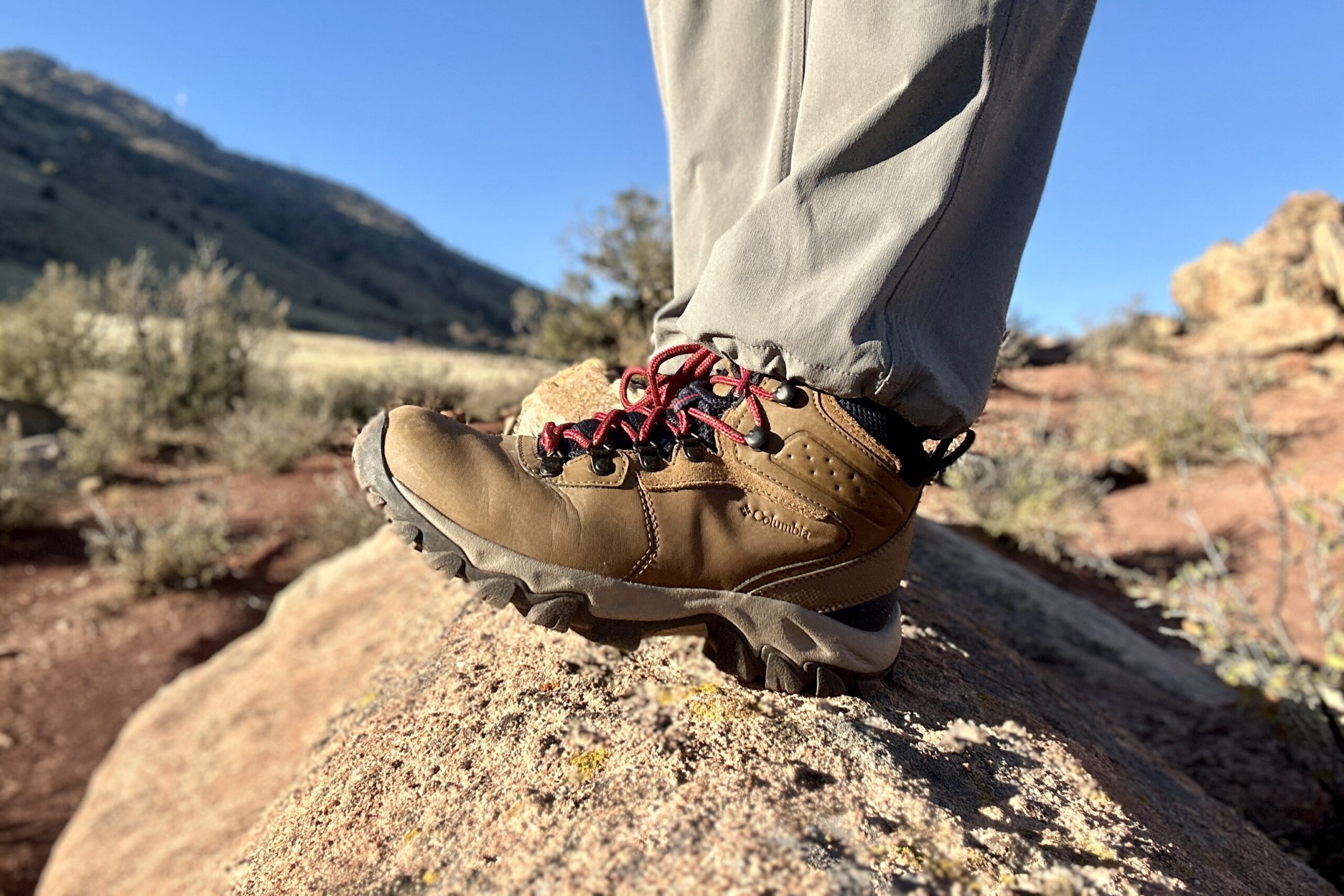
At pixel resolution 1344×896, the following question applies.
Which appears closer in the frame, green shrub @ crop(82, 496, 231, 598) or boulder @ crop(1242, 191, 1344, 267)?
green shrub @ crop(82, 496, 231, 598)

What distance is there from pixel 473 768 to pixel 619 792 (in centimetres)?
26

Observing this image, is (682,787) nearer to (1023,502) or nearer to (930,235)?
(930,235)

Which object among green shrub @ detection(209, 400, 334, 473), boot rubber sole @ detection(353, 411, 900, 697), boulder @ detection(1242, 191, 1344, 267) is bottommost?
green shrub @ detection(209, 400, 334, 473)

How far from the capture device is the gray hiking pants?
1.14m

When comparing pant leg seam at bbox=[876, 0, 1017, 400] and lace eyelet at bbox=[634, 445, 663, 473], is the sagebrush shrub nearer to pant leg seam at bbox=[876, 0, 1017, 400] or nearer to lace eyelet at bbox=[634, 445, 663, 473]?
lace eyelet at bbox=[634, 445, 663, 473]

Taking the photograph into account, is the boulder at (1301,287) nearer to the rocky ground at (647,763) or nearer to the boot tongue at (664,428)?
the rocky ground at (647,763)

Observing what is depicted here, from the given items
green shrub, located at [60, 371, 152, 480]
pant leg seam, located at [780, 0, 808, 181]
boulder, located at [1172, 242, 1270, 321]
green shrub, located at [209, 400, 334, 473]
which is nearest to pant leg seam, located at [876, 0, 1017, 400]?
pant leg seam, located at [780, 0, 808, 181]

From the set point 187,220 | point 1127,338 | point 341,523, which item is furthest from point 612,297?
point 187,220

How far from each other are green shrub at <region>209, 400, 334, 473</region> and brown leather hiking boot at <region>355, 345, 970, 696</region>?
7971 mm

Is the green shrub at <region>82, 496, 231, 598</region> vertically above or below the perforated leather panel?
below

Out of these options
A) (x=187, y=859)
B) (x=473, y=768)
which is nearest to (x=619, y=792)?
(x=473, y=768)

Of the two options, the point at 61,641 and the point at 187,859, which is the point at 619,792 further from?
the point at 61,641

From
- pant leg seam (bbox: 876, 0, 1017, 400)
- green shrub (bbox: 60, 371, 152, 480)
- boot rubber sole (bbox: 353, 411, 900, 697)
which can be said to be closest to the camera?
pant leg seam (bbox: 876, 0, 1017, 400)

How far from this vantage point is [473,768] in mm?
1211
